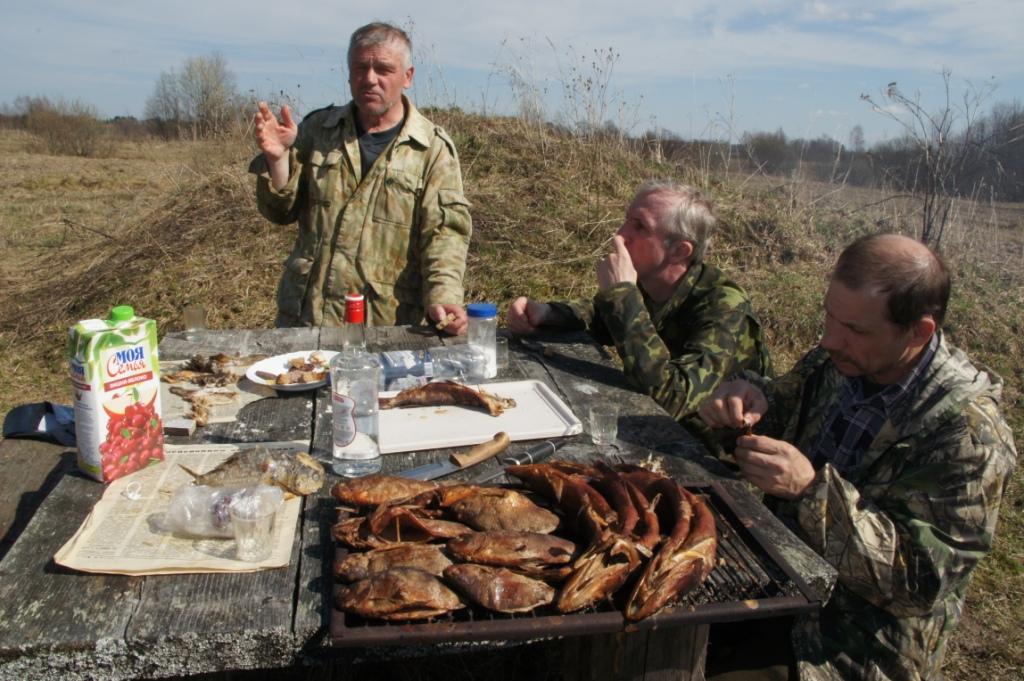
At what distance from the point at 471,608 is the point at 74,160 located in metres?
22.6

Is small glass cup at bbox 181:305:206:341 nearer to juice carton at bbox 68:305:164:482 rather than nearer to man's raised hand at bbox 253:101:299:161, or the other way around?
man's raised hand at bbox 253:101:299:161

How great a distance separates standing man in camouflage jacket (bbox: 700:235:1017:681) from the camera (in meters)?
1.94

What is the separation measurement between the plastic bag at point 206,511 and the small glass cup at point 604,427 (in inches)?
40.1

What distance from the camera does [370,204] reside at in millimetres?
4078

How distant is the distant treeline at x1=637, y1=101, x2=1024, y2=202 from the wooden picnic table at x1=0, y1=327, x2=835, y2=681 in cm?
662

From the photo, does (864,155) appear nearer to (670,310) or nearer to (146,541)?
(670,310)

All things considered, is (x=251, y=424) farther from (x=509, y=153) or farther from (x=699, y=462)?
(x=509, y=153)

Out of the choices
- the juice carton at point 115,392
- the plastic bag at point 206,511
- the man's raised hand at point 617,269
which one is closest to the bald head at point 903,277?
the man's raised hand at point 617,269

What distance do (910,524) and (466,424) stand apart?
1.27m

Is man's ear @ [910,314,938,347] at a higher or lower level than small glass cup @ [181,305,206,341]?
higher

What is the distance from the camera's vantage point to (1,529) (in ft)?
7.38

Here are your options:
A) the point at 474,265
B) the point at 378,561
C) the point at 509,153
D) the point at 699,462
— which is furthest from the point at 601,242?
the point at 378,561

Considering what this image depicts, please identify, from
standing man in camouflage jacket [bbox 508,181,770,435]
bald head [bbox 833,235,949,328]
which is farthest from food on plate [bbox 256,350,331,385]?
bald head [bbox 833,235,949,328]

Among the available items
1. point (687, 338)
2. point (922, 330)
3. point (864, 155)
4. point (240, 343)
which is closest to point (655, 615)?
point (922, 330)
